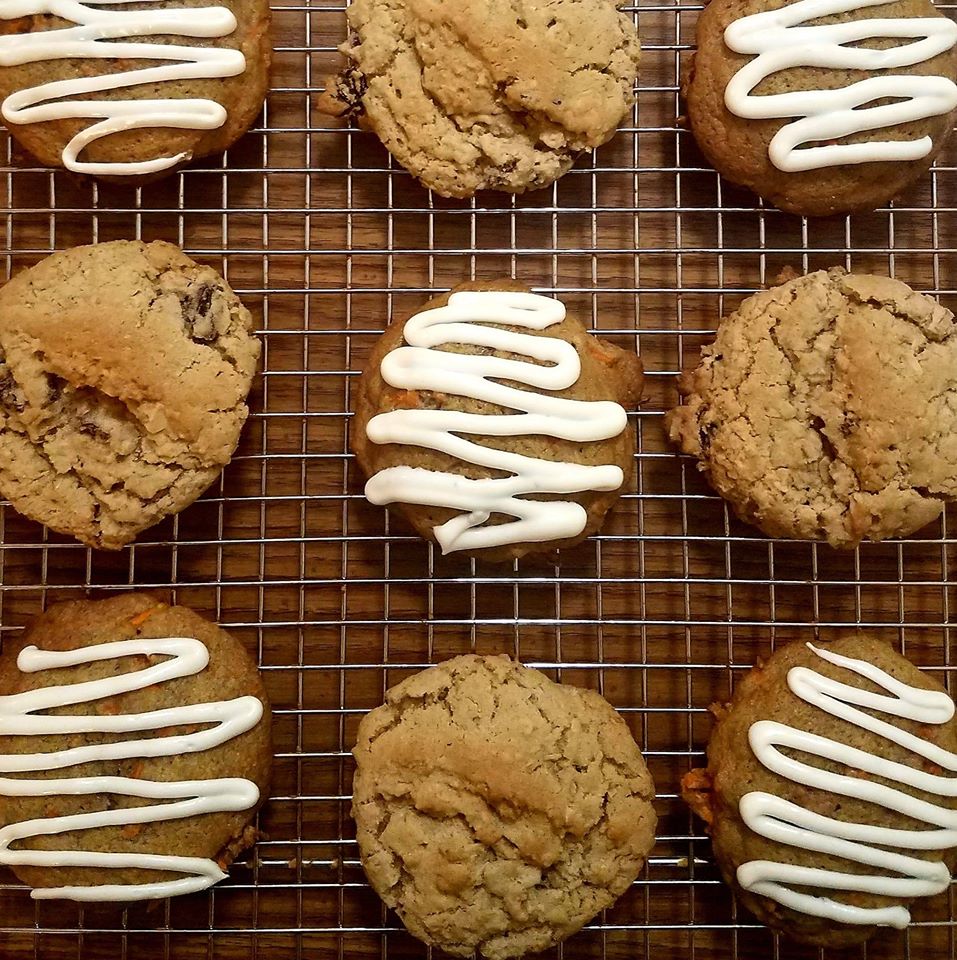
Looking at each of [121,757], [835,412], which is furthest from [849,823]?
[121,757]

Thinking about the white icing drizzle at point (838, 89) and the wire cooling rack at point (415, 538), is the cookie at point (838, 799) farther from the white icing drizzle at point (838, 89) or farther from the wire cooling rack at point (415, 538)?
the white icing drizzle at point (838, 89)

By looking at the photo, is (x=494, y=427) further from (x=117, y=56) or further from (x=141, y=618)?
(x=117, y=56)

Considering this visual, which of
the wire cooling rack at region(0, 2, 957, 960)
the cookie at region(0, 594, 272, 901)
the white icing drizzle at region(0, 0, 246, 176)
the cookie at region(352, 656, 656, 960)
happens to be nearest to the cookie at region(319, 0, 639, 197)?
the wire cooling rack at region(0, 2, 957, 960)

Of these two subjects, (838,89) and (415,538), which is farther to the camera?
(415,538)

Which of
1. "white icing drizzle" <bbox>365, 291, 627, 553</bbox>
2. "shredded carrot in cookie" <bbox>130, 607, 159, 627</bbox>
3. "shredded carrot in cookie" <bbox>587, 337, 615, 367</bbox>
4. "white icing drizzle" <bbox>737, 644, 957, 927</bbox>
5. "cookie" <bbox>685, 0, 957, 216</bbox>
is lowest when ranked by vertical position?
"white icing drizzle" <bbox>737, 644, 957, 927</bbox>

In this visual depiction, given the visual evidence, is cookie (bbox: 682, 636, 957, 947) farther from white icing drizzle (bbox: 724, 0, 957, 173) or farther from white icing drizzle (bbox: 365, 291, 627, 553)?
white icing drizzle (bbox: 724, 0, 957, 173)
